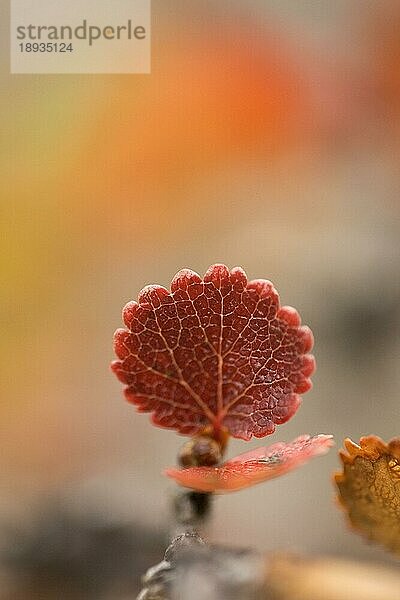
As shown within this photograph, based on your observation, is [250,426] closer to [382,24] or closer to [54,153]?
[54,153]

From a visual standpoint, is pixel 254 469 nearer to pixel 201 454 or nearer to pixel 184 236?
pixel 201 454

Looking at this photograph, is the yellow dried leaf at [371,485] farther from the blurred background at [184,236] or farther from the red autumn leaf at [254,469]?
the blurred background at [184,236]

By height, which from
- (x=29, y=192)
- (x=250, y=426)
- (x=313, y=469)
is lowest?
(x=313, y=469)

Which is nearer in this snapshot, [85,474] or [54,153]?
[85,474]

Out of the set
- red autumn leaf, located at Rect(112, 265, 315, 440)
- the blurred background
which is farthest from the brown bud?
the blurred background

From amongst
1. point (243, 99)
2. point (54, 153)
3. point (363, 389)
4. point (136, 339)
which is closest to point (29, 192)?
point (54, 153)

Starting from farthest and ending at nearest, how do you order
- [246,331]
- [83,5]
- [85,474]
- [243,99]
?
[243,99]
[83,5]
[85,474]
[246,331]

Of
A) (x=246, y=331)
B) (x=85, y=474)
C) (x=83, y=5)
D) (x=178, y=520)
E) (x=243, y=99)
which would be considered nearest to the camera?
(x=246, y=331)

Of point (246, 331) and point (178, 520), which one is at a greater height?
point (246, 331)

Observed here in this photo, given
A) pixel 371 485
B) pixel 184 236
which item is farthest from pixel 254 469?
pixel 184 236
